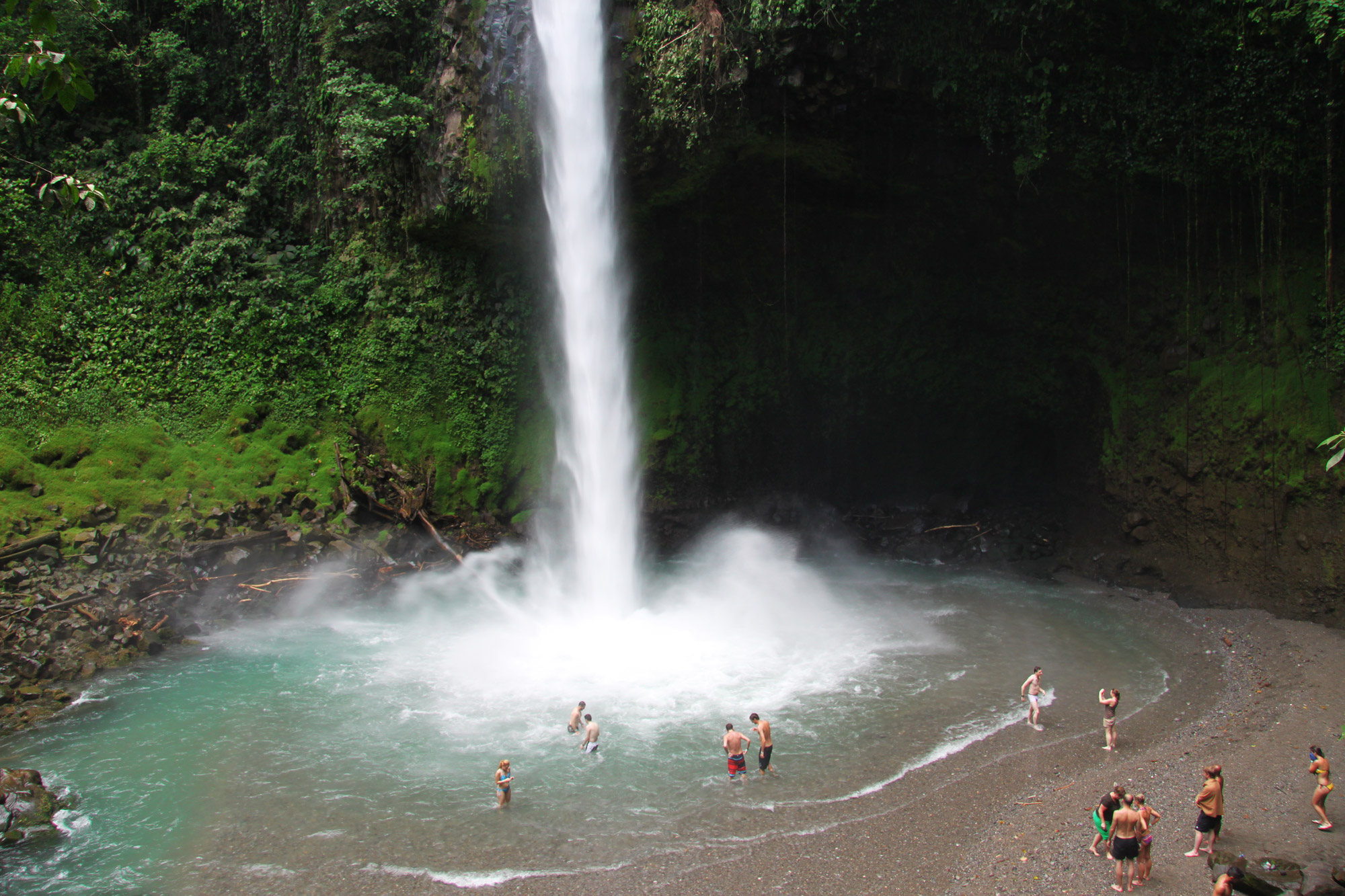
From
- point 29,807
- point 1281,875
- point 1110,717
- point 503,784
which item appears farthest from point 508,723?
point 1281,875

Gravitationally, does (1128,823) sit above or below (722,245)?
below

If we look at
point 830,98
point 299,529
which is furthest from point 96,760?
point 830,98

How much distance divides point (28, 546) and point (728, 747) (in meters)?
12.9

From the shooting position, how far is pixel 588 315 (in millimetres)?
18438

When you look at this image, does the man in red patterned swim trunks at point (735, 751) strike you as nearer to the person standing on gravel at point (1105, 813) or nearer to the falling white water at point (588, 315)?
the person standing on gravel at point (1105, 813)

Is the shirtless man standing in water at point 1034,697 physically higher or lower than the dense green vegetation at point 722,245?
lower

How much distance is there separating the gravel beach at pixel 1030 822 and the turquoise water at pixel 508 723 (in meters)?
0.27

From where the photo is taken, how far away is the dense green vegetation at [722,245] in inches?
609

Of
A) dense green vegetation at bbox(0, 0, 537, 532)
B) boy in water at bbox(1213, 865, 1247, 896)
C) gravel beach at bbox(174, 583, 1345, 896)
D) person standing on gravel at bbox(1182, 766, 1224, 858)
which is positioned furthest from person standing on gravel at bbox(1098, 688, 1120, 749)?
dense green vegetation at bbox(0, 0, 537, 532)

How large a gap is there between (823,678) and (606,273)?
33.3 feet

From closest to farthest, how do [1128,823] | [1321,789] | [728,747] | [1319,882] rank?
[1319,882], [1128,823], [1321,789], [728,747]

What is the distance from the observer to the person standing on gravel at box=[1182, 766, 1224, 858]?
8.11 m

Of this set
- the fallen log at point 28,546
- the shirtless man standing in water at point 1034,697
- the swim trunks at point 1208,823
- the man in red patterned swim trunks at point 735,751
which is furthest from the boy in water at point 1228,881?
the fallen log at point 28,546

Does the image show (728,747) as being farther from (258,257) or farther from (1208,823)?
(258,257)
